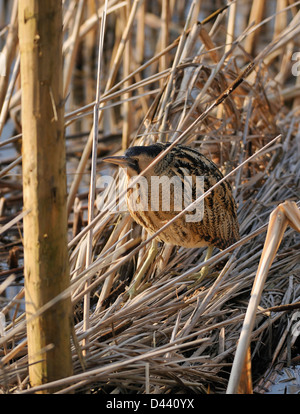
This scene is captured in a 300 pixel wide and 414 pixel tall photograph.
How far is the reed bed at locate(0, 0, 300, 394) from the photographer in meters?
1.83

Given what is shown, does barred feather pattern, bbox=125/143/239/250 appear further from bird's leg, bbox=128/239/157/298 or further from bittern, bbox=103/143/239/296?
bird's leg, bbox=128/239/157/298

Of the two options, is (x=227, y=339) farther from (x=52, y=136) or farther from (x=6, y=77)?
(x=6, y=77)

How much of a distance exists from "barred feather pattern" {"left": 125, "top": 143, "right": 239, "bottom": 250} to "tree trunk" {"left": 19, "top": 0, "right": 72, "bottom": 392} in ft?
2.74

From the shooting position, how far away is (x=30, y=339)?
1.58m

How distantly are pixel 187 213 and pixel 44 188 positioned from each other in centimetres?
107

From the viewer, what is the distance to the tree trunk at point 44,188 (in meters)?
1.38

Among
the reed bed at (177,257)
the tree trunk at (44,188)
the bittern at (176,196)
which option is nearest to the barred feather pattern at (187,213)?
the bittern at (176,196)

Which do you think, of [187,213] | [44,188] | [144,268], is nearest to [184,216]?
[187,213]

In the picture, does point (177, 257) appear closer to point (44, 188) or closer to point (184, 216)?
point (184, 216)

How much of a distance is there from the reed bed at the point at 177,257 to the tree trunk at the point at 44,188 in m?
0.05

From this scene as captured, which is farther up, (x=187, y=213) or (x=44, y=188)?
(x=187, y=213)

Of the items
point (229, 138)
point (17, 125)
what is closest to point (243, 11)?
point (17, 125)

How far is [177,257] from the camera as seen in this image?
2.65m

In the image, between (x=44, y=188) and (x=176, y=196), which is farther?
(x=176, y=196)
